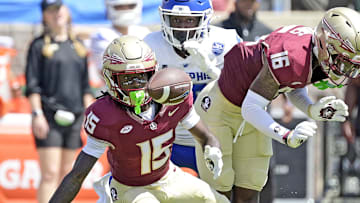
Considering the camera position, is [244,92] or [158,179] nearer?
[158,179]

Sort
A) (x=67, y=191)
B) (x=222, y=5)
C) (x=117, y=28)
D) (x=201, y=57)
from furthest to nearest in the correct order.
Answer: (x=222, y=5)
(x=117, y=28)
(x=201, y=57)
(x=67, y=191)

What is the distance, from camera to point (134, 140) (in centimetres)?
414

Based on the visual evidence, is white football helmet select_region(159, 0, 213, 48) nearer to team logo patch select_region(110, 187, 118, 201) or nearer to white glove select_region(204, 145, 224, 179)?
white glove select_region(204, 145, 224, 179)

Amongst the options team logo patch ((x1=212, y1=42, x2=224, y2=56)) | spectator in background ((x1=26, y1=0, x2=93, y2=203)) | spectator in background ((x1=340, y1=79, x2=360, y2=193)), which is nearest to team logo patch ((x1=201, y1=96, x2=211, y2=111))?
Answer: team logo patch ((x1=212, y1=42, x2=224, y2=56))

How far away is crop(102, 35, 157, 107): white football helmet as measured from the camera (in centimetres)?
407

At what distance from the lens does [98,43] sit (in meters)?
6.00

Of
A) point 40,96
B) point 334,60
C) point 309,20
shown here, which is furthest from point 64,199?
point 309,20

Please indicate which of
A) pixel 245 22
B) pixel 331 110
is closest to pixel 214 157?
pixel 331 110

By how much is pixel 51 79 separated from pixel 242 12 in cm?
160

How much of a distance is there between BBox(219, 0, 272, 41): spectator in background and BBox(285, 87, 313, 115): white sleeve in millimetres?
1655

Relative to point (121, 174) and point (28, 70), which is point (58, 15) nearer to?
point (28, 70)

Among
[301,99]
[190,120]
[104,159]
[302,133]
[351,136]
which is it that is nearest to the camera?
[302,133]

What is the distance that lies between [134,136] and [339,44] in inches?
45.1

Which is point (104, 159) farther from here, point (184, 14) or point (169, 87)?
point (169, 87)
